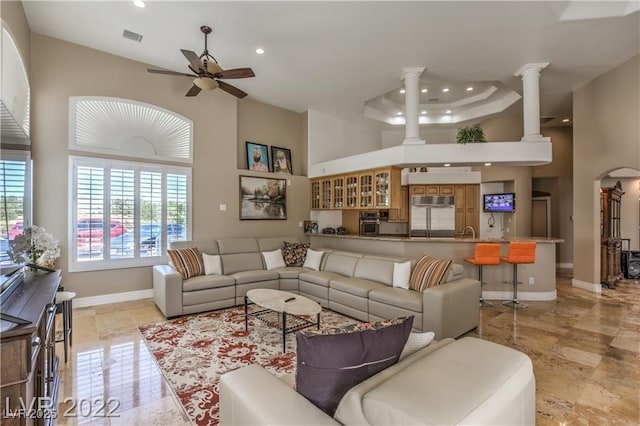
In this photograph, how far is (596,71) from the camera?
537 cm

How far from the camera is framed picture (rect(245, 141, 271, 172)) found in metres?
6.68

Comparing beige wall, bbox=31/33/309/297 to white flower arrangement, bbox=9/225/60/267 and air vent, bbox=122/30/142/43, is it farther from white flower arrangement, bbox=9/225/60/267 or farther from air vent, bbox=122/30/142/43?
white flower arrangement, bbox=9/225/60/267

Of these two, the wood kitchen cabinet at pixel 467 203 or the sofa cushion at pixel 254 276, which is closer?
the sofa cushion at pixel 254 276

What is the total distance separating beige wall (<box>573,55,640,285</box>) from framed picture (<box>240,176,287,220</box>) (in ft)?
20.0

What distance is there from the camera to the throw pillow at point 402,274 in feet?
13.3

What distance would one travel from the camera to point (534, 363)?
299 centimetres

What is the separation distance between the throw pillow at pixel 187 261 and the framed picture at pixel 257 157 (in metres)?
2.50

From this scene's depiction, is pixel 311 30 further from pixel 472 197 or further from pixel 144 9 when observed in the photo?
pixel 472 197

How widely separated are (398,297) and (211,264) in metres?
2.95

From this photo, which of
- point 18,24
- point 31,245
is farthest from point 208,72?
point 31,245

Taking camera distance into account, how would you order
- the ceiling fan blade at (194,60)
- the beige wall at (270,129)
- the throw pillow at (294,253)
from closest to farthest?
the ceiling fan blade at (194,60), the throw pillow at (294,253), the beige wall at (270,129)

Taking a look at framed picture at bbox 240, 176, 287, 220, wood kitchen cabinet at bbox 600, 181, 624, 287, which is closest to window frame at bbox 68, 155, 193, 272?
framed picture at bbox 240, 176, 287, 220

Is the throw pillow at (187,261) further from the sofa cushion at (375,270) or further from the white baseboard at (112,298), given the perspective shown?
the sofa cushion at (375,270)

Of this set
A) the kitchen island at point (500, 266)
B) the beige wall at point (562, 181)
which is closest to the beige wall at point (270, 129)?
the kitchen island at point (500, 266)
